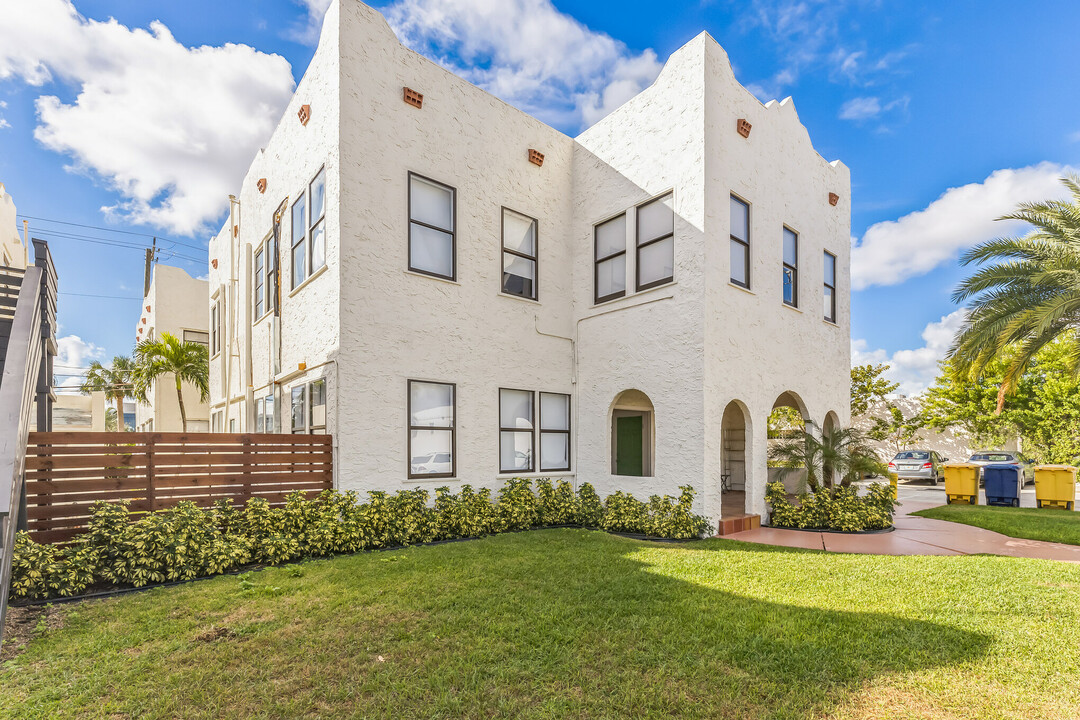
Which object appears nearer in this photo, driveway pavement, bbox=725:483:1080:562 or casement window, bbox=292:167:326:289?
driveway pavement, bbox=725:483:1080:562

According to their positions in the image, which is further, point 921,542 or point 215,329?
point 215,329

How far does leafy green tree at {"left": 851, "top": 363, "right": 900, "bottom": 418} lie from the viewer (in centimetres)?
2272

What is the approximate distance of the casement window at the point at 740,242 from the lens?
32.9 ft

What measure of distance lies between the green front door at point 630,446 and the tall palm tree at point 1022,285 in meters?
8.74

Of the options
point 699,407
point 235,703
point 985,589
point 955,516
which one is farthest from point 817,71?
point 235,703

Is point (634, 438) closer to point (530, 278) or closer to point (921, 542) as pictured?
point (530, 278)

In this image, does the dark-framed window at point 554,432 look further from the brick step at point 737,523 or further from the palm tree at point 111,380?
the palm tree at point 111,380

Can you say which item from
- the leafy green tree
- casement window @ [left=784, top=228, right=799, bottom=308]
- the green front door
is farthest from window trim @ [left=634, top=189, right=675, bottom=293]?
the leafy green tree

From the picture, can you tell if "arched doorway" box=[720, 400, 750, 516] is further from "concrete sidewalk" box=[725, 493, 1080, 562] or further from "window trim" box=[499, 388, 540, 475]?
"window trim" box=[499, 388, 540, 475]

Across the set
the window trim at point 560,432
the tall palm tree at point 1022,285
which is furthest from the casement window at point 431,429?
the tall palm tree at point 1022,285

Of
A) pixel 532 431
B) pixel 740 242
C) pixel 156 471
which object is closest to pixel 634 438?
pixel 532 431

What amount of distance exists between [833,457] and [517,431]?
239 inches

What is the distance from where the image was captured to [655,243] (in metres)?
10.1

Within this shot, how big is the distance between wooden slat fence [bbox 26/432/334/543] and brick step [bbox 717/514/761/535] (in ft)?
21.2
